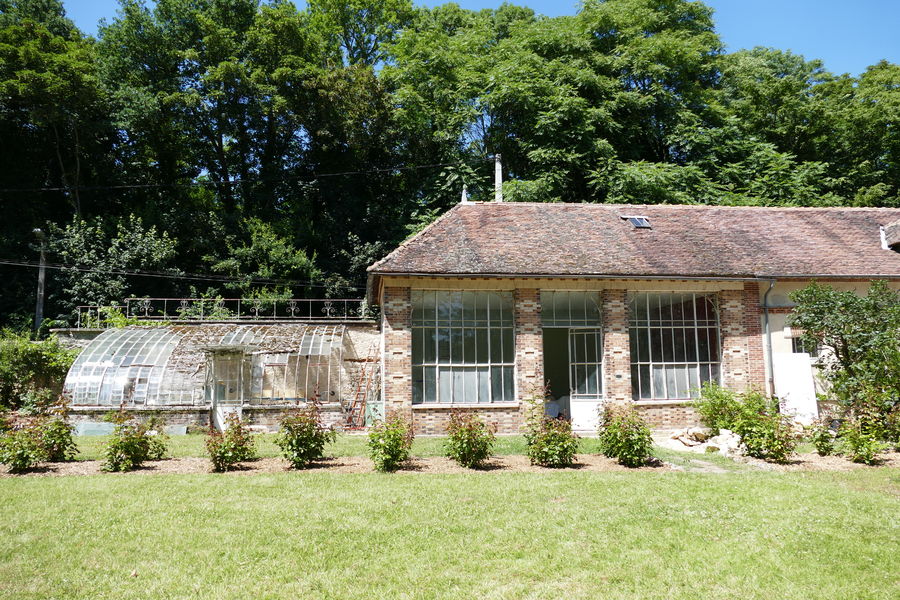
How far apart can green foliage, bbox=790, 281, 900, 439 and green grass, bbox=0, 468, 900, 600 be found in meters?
2.73

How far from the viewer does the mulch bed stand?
9.66 m

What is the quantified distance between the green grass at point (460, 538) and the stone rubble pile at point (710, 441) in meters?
2.19

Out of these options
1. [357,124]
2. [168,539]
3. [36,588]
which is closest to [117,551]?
[168,539]

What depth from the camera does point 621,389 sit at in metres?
14.9

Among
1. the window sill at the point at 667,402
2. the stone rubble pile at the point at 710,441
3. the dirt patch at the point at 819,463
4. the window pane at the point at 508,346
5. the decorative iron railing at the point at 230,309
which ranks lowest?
the dirt patch at the point at 819,463

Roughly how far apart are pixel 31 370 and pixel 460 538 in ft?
61.5

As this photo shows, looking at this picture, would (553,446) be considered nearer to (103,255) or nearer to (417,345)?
(417,345)

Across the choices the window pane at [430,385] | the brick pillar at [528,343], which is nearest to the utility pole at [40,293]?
the window pane at [430,385]

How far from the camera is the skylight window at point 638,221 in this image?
58.0ft

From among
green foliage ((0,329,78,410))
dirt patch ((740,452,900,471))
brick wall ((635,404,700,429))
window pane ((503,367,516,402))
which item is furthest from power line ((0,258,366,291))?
dirt patch ((740,452,900,471))

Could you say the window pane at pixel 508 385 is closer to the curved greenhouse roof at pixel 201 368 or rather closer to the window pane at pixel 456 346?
the window pane at pixel 456 346

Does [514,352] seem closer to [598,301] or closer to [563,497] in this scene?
[598,301]

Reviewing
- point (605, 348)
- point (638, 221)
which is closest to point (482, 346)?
point (605, 348)

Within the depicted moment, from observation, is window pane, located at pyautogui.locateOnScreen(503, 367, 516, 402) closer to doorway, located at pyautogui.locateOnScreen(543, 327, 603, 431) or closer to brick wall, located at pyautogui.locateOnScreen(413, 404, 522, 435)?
brick wall, located at pyautogui.locateOnScreen(413, 404, 522, 435)
